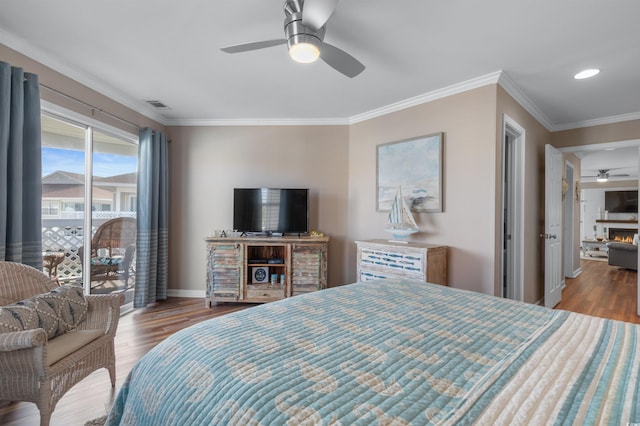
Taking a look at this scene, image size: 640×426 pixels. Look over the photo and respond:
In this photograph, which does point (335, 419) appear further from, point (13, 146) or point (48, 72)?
point (48, 72)

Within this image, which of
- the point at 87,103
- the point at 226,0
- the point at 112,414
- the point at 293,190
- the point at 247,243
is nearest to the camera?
the point at 112,414

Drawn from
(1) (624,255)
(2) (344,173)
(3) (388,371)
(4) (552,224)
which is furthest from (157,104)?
(1) (624,255)

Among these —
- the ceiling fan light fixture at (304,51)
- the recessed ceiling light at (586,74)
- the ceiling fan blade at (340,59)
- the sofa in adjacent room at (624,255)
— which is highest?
the recessed ceiling light at (586,74)

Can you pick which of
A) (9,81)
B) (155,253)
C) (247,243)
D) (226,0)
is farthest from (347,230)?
(9,81)

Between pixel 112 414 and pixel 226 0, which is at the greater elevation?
pixel 226 0

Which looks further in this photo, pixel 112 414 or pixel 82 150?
pixel 82 150

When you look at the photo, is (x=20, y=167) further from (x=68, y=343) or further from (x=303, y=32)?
(x=303, y=32)

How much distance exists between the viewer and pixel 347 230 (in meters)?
4.01

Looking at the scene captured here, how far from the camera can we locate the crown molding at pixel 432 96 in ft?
8.77

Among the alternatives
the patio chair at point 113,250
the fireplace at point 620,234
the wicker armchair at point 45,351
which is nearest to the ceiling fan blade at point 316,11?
the wicker armchair at point 45,351

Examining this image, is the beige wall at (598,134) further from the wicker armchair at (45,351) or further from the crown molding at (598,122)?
the wicker armchair at (45,351)

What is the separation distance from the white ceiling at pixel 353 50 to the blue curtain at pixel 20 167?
1.23ft

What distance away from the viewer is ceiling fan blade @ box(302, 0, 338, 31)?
1463 millimetres

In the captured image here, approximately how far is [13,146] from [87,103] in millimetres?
990
